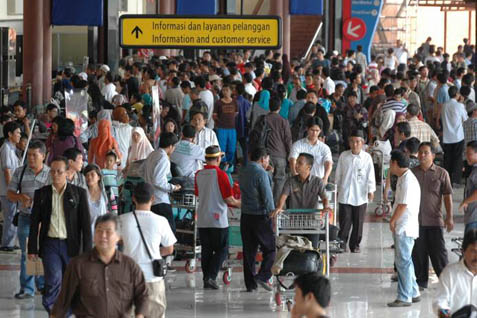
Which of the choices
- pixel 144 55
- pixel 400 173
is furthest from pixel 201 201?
pixel 144 55

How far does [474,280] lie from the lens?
312 inches

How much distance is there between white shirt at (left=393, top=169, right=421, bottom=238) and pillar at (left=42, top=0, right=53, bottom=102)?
50.6 ft

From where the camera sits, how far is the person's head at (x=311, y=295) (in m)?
6.66

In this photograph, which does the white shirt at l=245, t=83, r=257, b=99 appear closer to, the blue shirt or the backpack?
the backpack

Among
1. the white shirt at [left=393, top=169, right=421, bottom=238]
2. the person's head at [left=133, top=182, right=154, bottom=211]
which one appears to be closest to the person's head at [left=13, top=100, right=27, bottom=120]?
the white shirt at [left=393, top=169, right=421, bottom=238]

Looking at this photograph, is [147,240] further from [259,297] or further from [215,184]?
[259,297]

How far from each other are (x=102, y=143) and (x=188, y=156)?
1.32 meters

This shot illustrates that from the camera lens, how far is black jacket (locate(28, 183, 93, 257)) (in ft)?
33.7

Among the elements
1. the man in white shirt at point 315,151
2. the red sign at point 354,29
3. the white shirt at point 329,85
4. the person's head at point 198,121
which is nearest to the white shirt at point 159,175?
the man in white shirt at point 315,151

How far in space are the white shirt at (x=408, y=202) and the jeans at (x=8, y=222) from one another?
494 cm

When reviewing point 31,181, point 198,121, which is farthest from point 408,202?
point 198,121

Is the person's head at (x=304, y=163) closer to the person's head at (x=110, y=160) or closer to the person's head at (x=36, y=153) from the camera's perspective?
the person's head at (x=110, y=160)

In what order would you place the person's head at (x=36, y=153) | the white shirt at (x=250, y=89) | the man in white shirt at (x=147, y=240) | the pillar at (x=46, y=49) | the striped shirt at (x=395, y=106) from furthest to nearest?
the pillar at (x=46, y=49) → the white shirt at (x=250, y=89) → the striped shirt at (x=395, y=106) → the person's head at (x=36, y=153) → the man in white shirt at (x=147, y=240)

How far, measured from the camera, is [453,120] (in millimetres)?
20109
